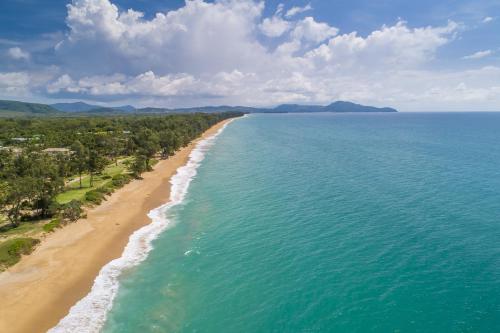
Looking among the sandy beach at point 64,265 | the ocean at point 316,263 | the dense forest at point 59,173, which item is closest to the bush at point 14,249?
the sandy beach at point 64,265

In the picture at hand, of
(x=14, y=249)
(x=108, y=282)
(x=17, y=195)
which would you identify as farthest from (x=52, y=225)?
(x=108, y=282)

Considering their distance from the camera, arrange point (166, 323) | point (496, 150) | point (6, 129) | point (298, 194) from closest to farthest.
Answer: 1. point (166, 323)
2. point (298, 194)
3. point (496, 150)
4. point (6, 129)

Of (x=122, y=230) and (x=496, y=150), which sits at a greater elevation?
(x=496, y=150)

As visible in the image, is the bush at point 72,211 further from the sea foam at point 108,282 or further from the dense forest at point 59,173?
the sea foam at point 108,282

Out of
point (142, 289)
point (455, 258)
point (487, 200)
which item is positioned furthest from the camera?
point (487, 200)

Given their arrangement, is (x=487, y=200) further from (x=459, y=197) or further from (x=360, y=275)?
(x=360, y=275)

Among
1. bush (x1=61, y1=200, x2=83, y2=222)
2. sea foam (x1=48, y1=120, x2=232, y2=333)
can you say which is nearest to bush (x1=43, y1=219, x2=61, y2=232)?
bush (x1=61, y1=200, x2=83, y2=222)

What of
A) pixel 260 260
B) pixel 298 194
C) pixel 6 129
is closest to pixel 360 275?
pixel 260 260
